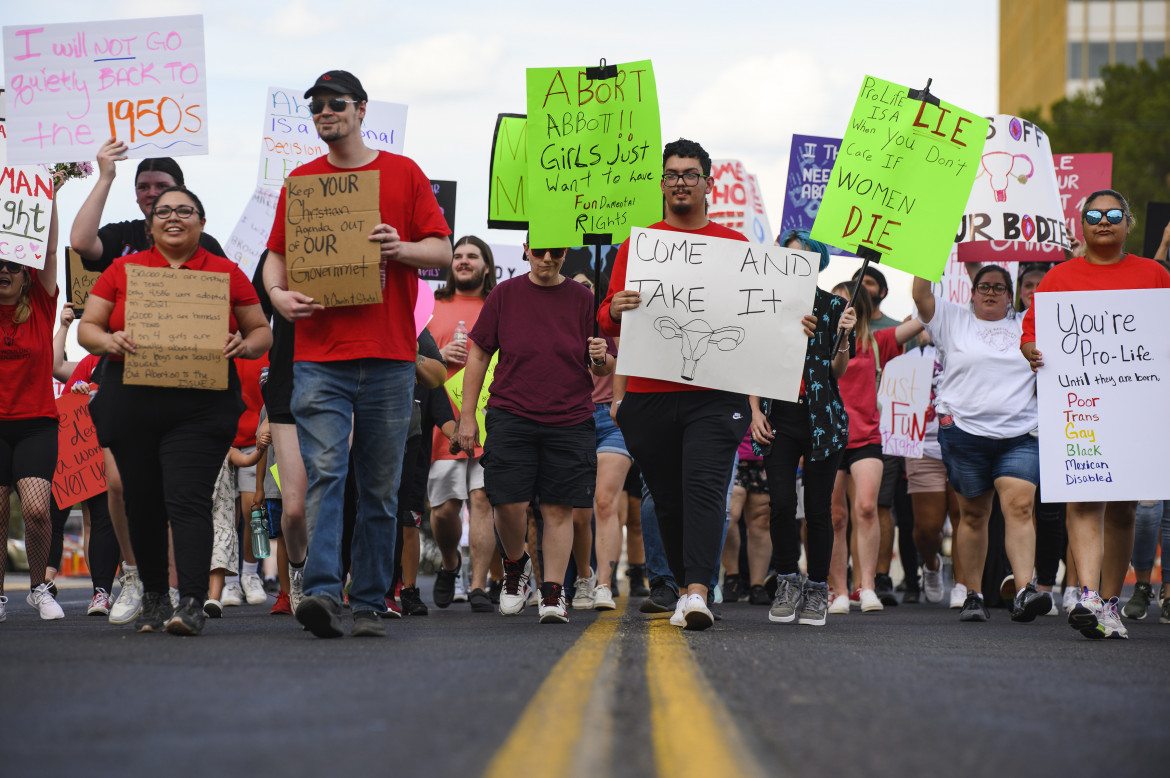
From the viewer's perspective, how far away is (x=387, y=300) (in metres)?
6.11

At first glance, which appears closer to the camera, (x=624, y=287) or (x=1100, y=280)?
(x=624, y=287)

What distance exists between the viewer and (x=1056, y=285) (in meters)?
7.26

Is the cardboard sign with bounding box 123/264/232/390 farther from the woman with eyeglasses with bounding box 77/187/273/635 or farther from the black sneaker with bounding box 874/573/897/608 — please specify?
the black sneaker with bounding box 874/573/897/608

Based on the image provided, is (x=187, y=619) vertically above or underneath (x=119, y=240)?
underneath

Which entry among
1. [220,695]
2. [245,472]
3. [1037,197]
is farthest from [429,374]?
[1037,197]

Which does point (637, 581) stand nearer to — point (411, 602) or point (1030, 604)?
point (411, 602)

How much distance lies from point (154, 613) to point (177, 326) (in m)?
1.26

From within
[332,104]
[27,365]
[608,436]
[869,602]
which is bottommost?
[869,602]

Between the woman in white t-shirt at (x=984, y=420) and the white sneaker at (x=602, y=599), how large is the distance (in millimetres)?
2139

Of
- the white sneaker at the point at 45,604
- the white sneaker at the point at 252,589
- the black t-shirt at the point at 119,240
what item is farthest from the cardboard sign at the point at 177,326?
the white sneaker at the point at 252,589

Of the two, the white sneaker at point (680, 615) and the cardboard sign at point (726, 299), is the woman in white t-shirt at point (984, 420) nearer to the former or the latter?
the cardboard sign at point (726, 299)

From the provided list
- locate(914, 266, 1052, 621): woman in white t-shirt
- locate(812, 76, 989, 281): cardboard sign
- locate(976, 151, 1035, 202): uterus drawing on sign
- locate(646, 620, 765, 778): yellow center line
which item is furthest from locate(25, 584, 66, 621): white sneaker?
locate(976, 151, 1035, 202): uterus drawing on sign

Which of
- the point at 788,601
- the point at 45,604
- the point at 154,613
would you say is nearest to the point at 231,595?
the point at 45,604

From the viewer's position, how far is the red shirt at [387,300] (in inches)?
236
